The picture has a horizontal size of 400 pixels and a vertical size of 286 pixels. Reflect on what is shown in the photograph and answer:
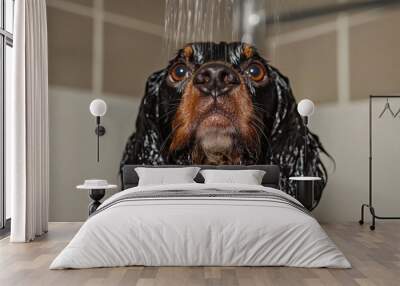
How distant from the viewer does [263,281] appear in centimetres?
378

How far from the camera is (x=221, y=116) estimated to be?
22.4 feet

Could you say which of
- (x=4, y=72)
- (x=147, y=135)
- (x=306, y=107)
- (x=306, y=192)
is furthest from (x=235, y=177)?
(x=4, y=72)

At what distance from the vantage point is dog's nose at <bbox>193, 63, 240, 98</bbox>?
22.6 ft

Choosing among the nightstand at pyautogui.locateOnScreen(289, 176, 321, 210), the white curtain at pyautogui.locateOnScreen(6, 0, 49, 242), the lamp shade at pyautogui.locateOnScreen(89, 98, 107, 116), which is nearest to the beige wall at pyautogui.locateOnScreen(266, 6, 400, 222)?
the nightstand at pyautogui.locateOnScreen(289, 176, 321, 210)

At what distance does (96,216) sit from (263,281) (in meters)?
1.47

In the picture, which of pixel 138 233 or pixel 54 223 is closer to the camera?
pixel 138 233

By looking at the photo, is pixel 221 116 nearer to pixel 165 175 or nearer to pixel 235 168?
pixel 235 168

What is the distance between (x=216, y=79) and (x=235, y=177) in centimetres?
139

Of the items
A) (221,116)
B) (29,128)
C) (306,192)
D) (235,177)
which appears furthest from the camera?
(221,116)

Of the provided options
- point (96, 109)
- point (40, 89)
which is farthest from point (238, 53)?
point (40, 89)

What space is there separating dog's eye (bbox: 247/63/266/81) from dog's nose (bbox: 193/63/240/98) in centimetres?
19

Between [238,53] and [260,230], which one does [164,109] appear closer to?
[238,53]

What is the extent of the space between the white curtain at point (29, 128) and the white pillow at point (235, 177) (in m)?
1.89

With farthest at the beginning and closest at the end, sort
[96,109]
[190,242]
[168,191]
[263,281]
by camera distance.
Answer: [96,109]
[168,191]
[190,242]
[263,281]
